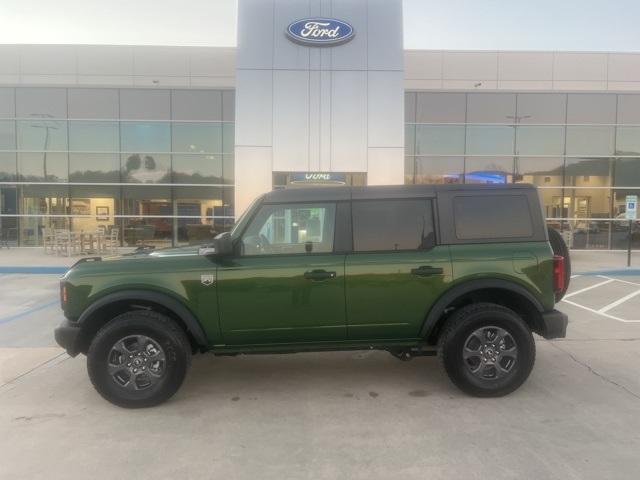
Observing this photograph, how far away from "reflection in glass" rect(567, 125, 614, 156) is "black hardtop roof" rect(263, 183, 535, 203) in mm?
15841

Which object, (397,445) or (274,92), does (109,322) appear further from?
Result: (274,92)

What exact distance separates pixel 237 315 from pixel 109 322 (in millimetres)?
1100

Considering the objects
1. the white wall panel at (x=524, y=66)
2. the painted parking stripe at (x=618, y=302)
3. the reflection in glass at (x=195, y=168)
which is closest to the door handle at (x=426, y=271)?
the painted parking stripe at (x=618, y=302)

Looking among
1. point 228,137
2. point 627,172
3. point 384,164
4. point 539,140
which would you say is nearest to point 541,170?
point 539,140

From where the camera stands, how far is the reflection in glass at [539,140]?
1828 cm

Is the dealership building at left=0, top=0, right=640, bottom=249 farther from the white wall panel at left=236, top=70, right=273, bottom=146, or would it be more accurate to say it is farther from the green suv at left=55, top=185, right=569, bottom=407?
the green suv at left=55, top=185, right=569, bottom=407

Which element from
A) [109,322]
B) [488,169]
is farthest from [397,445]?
[488,169]

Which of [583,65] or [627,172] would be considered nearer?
[583,65]

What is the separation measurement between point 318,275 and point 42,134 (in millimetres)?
17729

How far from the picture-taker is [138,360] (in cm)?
423

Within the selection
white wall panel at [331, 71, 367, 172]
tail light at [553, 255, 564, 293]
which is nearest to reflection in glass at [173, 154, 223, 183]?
white wall panel at [331, 71, 367, 172]

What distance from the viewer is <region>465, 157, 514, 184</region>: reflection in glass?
59.9 ft

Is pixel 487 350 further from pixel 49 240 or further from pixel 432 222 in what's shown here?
pixel 49 240

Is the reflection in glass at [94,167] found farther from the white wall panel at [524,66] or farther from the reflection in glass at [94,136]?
the white wall panel at [524,66]
